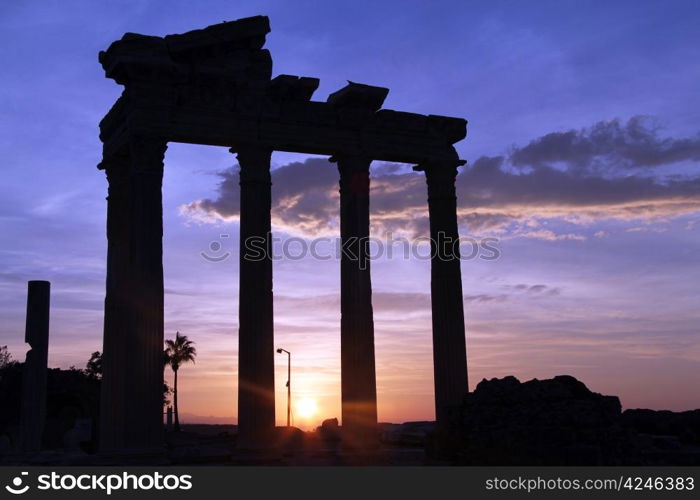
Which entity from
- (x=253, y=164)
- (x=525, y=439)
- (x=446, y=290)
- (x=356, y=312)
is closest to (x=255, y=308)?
(x=356, y=312)

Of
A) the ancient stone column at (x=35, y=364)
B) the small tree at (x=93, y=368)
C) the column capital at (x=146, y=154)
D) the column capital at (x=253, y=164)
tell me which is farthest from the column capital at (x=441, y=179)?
the small tree at (x=93, y=368)

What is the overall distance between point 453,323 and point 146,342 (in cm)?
1194

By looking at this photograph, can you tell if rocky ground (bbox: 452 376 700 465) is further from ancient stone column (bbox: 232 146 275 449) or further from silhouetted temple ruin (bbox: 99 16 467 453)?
ancient stone column (bbox: 232 146 275 449)

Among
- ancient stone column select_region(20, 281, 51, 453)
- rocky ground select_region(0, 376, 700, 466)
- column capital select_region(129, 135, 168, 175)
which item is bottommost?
rocky ground select_region(0, 376, 700, 466)

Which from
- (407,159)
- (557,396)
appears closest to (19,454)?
(407,159)

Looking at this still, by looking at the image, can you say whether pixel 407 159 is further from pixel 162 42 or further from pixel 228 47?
pixel 162 42

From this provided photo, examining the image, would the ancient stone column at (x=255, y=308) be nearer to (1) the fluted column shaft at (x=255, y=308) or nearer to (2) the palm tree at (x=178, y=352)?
(1) the fluted column shaft at (x=255, y=308)

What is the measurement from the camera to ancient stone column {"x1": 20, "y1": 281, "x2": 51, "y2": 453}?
38.2m

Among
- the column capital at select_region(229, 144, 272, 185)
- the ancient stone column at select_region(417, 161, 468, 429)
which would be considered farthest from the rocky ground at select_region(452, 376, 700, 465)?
the column capital at select_region(229, 144, 272, 185)

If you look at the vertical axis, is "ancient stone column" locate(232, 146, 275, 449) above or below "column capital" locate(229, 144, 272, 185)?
below

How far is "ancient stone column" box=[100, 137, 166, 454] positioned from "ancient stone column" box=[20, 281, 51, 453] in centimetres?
809

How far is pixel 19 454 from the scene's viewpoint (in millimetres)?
36844

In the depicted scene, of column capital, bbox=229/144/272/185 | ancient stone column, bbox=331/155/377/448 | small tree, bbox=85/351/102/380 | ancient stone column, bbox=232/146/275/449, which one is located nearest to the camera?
ancient stone column, bbox=232/146/275/449

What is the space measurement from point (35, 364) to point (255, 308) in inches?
518
